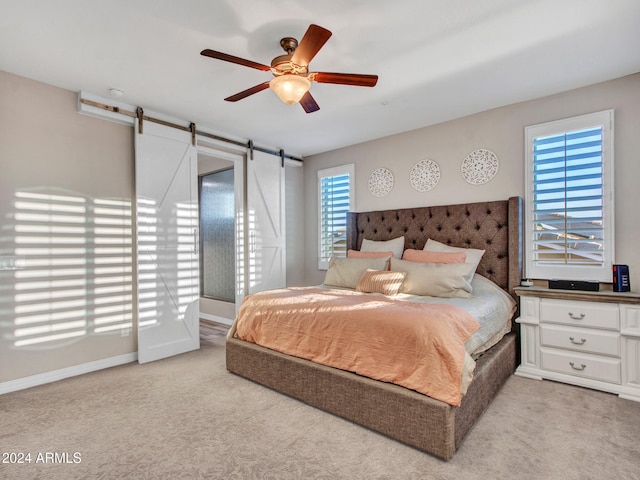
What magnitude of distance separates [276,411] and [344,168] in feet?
10.7

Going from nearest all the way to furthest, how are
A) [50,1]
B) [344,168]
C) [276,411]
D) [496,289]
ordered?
1. [50,1]
2. [276,411]
3. [496,289]
4. [344,168]

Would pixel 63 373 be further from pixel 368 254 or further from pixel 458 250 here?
pixel 458 250

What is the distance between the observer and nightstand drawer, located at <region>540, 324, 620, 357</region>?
8.34ft

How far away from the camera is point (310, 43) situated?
186 cm

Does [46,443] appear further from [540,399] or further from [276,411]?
[540,399]

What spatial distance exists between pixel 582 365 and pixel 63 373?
13.9ft

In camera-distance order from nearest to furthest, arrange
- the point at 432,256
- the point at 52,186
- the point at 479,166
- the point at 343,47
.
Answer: the point at 343,47
the point at 52,186
the point at 432,256
the point at 479,166

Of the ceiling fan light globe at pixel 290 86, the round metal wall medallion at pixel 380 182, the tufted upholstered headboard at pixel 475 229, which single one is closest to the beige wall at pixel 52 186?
the ceiling fan light globe at pixel 290 86

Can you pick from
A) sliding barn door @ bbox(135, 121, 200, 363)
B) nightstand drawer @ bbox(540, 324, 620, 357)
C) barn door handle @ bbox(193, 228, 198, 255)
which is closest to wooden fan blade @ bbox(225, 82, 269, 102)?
sliding barn door @ bbox(135, 121, 200, 363)

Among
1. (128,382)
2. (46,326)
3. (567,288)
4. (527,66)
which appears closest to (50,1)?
(46,326)

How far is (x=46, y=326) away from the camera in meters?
2.85

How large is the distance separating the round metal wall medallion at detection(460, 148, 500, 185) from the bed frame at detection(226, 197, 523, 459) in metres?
0.28

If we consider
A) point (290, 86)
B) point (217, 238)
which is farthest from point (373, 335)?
point (217, 238)

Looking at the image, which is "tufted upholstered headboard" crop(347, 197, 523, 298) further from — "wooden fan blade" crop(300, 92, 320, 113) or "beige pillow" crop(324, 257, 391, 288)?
→ "wooden fan blade" crop(300, 92, 320, 113)
